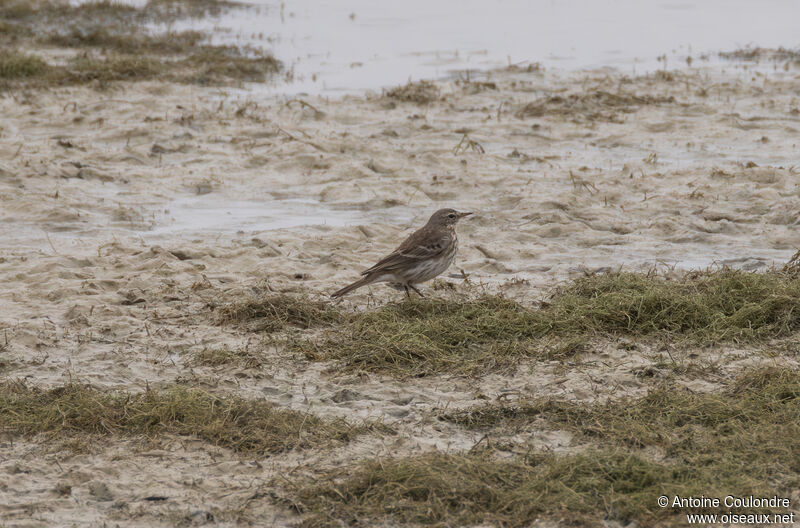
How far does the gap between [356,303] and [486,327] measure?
158 cm

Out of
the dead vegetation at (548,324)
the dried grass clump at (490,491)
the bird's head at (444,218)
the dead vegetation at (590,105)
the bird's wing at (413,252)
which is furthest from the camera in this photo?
the dead vegetation at (590,105)

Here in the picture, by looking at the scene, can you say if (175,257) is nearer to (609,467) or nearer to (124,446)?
(124,446)

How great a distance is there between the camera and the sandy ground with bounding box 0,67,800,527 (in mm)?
6445

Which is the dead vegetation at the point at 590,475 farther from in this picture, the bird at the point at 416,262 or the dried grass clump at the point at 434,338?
the bird at the point at 416,262

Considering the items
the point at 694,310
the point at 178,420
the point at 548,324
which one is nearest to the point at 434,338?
the point at 548,324

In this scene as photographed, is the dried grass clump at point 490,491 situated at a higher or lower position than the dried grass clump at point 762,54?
lower

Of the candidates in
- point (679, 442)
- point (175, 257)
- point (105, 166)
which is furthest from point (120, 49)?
point (679, 442)

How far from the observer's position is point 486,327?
8.32m

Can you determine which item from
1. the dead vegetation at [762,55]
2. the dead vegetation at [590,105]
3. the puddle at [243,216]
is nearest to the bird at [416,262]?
the puddle at [243,216]

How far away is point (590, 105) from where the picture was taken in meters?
16.1

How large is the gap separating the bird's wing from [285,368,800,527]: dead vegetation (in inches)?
102

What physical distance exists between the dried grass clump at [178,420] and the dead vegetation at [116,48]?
11.3m

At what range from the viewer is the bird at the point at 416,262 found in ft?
29.9

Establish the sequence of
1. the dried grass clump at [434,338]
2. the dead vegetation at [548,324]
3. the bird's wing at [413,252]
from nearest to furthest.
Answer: the dried grass clump at [434,338]
the dead vegetation at [548,324]
the bird's wing at [413,252]
